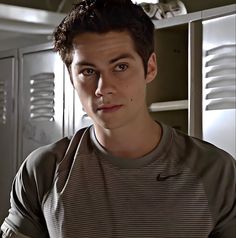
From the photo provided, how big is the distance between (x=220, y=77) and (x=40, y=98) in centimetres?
115

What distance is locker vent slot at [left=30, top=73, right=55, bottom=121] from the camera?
291 centimetres

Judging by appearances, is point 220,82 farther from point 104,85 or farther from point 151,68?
point 104,85

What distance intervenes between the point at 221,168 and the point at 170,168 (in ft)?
0.33

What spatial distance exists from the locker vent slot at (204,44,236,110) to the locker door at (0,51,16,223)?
133 centimetres

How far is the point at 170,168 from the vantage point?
3.66 feet

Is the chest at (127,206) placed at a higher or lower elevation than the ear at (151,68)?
lower

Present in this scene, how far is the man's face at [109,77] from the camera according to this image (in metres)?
1.07

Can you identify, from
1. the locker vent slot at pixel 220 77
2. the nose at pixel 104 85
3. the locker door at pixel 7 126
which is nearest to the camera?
the nose at pixel 104 85

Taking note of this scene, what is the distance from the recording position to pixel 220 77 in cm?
213

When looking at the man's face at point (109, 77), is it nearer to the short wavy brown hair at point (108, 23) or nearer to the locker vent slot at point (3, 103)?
the short wavy brown hair at point (108, 23)

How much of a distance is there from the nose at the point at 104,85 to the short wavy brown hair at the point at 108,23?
90 mm

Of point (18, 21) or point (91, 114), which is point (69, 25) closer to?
point (91, 114)

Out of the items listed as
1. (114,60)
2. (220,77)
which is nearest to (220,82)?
(220,77)

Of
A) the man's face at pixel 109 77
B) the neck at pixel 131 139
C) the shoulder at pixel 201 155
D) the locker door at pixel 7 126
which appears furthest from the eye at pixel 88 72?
the locker door at pixel 7 126
